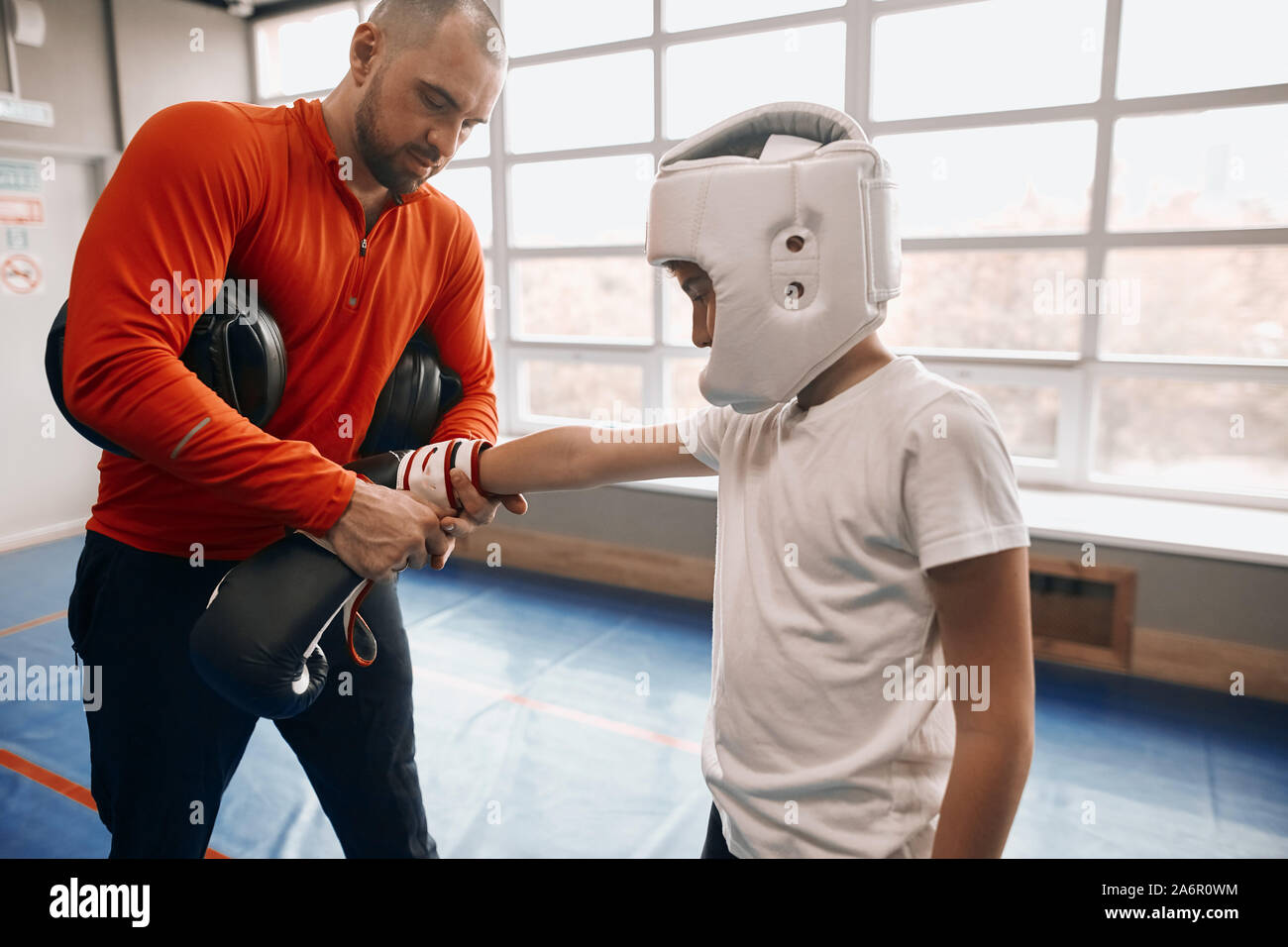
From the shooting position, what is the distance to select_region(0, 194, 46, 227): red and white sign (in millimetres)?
5387

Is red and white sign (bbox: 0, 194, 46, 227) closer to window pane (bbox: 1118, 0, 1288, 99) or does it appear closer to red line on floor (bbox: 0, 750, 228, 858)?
red line on floor (bbox: 0, 750, 228, 858)

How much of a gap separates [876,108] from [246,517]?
153 inches

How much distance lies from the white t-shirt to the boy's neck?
3 cm

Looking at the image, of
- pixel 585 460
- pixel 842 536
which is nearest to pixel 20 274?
pixel 585 460

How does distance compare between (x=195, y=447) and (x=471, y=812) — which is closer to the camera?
(x=195, y=447)

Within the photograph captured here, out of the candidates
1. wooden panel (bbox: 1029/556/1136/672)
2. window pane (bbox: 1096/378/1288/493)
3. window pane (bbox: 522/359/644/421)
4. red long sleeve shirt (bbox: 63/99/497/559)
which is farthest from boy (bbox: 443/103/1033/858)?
window pane (bbox: 522/359/644/421)

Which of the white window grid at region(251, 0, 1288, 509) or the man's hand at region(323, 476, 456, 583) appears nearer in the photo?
the man's hand at region(323, 476, 456, 583)

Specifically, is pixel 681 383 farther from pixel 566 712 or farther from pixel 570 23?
pixel 566 712

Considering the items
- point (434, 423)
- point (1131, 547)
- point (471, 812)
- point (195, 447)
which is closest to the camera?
point (195, 447)

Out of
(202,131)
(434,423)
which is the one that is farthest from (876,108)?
(202,131)

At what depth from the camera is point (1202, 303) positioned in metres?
3.92

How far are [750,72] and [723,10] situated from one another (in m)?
0.37

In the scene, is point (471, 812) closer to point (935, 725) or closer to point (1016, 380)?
point (935, 725)

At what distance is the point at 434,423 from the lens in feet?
6.12
